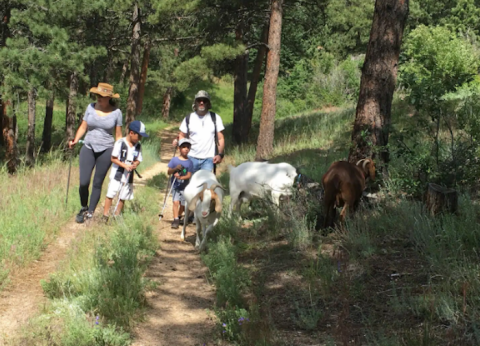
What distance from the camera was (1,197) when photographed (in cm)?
876

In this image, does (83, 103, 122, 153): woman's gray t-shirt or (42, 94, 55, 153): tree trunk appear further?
(42, 94, 55, 153): tree trunk

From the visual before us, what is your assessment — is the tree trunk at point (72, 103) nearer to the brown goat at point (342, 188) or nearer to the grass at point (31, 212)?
the grass at point (31, 212)

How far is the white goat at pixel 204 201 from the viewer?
704cm

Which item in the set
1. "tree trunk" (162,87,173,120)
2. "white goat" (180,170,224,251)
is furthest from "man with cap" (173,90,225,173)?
"tree trunk" (162,87,173,120)

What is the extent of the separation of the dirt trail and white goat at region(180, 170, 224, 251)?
389 millimetres

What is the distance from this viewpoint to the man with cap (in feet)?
27.5

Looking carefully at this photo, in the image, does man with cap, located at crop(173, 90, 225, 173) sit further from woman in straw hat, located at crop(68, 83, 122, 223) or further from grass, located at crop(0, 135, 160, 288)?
grass, located at crop(0, 135, 160, 288)

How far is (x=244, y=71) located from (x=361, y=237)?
1568cm

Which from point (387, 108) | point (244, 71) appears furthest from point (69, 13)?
point (387, 108)

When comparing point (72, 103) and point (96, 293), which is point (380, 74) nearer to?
point (96, 293)

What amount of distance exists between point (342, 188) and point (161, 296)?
247 cm

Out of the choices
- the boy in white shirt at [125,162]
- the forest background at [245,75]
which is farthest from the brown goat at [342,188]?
the boy in white shirt at [125,162]

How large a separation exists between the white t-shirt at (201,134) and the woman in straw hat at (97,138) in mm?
1098

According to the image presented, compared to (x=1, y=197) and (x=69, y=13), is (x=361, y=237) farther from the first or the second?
(x=69, y=13)
